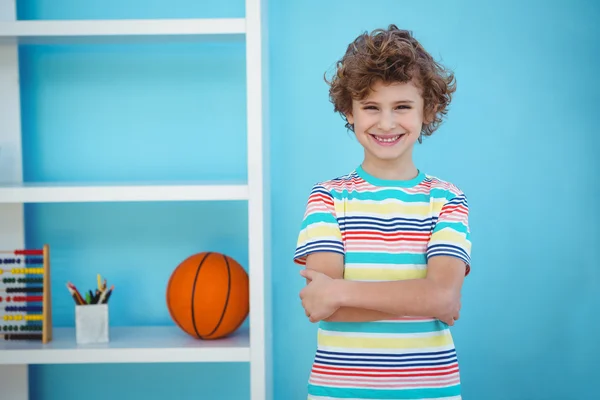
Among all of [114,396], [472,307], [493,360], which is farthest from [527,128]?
[114,396]

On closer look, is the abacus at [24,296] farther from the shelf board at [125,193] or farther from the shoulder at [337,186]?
the shoulder at [337,186]

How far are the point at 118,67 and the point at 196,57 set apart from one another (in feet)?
0.90

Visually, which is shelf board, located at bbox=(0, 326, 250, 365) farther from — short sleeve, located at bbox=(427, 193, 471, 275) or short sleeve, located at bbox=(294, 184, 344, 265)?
short sleeve, located at bbox=(427, 193, 471, 275)

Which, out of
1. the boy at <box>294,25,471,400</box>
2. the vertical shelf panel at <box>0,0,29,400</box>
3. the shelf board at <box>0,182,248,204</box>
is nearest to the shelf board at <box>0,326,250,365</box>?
the vertical shelf panel at <box>0,0,29,400</box>

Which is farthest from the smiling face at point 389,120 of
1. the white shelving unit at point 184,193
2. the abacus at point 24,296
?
the abacus at point 24,296

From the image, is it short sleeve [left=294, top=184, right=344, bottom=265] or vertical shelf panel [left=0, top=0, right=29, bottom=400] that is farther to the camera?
vertical shelf panel [left=0, top=0, right=29, bottom=400]

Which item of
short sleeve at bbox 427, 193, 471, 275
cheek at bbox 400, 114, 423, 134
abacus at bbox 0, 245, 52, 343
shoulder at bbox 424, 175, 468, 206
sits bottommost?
abacus at bbox 0, 245, 52, 343

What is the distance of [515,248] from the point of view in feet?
8.07

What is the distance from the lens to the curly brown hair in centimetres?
155

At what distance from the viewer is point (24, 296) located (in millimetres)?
2168

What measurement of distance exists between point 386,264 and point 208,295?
2.28 ft

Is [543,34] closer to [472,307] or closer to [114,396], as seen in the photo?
[472,307]

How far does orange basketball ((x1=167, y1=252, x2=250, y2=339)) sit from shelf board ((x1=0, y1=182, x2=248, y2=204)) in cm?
21

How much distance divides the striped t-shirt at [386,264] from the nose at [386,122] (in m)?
0.12
